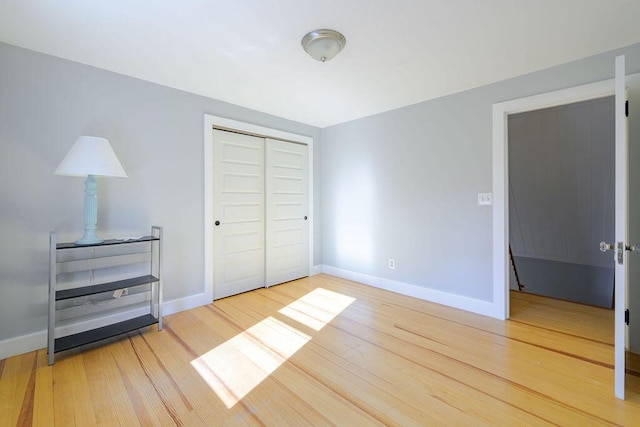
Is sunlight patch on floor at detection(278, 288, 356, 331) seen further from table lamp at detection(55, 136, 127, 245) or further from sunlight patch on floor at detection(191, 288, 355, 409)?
table lamp at detection(55, 136, 127, 245)

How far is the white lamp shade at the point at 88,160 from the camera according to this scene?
1945 mm

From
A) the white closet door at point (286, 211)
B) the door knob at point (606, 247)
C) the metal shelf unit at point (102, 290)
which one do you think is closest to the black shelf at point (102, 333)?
the metal shelf unit at point (102, 290)

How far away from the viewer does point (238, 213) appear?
11.1ft

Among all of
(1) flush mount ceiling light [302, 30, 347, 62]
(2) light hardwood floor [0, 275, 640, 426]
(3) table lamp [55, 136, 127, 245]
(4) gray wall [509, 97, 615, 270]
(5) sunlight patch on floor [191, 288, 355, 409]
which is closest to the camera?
(2) light hardwood floor [0, 275, 640, 426]

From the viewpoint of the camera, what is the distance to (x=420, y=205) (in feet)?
10.6

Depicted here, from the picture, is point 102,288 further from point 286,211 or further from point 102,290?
point 286,211

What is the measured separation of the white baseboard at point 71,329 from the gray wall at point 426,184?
2144 millimetres

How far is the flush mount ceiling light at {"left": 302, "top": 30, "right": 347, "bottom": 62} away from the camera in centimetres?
185

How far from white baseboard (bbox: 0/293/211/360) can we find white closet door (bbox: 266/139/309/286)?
41.8 inches

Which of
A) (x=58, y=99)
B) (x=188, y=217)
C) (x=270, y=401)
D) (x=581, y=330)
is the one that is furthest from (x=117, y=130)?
(x=581, y=330)

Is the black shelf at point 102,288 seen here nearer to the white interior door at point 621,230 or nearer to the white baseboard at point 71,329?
the white baseboard at point 71,329

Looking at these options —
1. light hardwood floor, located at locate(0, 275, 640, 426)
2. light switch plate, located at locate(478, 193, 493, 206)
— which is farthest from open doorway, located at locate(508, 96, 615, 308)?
light hardwood floor, located at locate(0, 275, 640, 426)

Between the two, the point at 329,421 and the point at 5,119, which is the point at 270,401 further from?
A: the point at 5,119

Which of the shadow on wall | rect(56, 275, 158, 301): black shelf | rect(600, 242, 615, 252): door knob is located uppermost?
rect(600, 242, 615, 252): door knob
